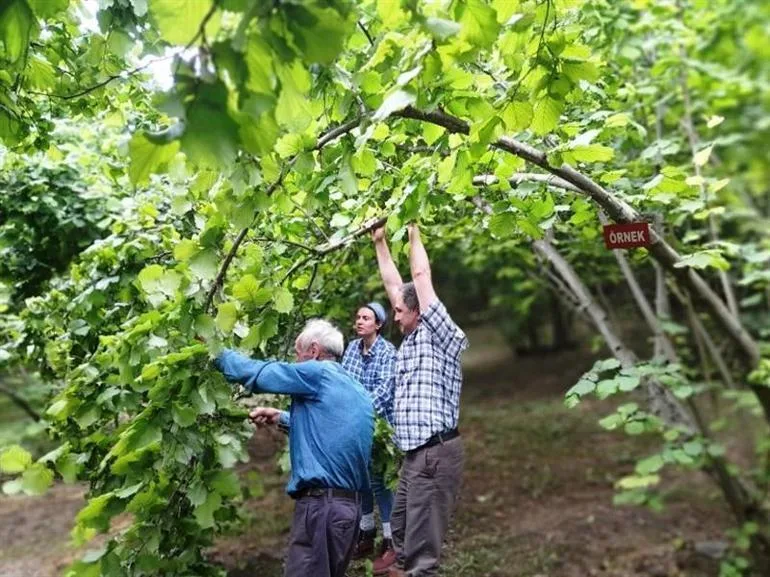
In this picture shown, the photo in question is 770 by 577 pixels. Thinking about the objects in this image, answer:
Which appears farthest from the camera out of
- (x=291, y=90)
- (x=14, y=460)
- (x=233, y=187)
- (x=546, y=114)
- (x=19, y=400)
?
(x=19, y=400)

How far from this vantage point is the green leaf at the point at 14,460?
270 centimetres

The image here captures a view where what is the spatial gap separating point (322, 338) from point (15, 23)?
74.5 inches

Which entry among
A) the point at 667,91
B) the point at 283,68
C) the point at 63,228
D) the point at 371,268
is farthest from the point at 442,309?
the point at 667,91

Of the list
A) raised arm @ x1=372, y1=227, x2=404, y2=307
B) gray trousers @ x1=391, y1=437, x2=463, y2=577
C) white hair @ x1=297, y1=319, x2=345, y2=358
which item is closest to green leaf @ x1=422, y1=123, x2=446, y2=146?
raised arm @ x1=372, y1=227, x2=404, y2=307

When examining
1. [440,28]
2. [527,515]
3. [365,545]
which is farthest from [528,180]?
[527,515]

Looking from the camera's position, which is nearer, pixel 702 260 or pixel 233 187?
pixel 233 187

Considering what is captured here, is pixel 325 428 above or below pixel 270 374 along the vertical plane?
below

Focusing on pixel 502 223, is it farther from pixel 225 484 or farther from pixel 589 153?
pixel 225 484

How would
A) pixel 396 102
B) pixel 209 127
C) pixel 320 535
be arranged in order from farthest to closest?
pixel 320 535 → pixel 396 102 → pixel 209 127

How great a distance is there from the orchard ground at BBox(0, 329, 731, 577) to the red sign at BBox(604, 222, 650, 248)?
91.5 inches

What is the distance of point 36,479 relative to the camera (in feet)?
8.91

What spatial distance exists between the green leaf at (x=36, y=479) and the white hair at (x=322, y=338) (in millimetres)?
1197

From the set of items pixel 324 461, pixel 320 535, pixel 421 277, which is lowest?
pixel 320 535

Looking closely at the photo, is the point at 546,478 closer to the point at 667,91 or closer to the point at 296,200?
the point at 667,91
